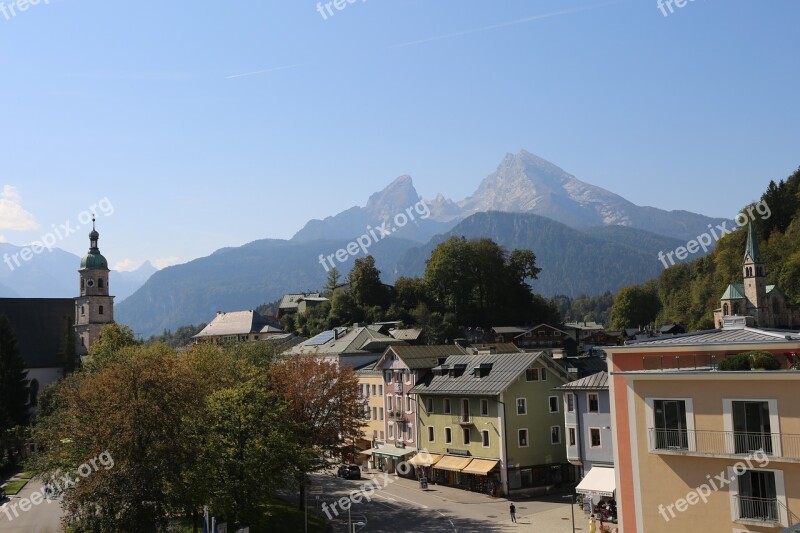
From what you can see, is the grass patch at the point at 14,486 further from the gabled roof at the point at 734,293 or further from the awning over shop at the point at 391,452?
the gabled roof at the point at 734,293

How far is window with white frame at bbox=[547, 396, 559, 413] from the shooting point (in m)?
58.7

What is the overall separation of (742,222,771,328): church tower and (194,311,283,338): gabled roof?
86446 mm

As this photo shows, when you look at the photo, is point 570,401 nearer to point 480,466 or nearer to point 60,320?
point 480,466

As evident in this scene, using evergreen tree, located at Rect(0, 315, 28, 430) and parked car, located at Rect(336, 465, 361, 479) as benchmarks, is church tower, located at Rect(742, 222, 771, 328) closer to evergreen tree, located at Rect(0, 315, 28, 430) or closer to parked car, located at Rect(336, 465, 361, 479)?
parked car, located at Rect(336, 465, 361, 479)

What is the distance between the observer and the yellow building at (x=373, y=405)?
71750 mm

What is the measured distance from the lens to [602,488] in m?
44.0

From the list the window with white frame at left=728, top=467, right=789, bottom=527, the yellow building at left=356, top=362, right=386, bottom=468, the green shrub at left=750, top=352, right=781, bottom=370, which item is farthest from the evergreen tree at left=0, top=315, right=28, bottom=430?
the green shrub at left=750, top=352, right=781, bottom=370

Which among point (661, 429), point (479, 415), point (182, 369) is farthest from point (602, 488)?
point (182, 369)

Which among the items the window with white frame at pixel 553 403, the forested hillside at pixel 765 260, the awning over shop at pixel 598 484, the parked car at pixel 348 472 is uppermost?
the forested hillside at pixel 765 260

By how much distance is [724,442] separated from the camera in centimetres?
2439

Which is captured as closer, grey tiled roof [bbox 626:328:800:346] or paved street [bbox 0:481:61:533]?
grey tiled roof [bbox 626:328:800:346]

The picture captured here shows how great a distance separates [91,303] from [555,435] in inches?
3109

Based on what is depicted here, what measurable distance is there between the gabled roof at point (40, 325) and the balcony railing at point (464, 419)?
69.5m

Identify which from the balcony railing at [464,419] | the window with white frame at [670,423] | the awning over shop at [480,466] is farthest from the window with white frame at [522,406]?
the window with white frame at [670,423]
